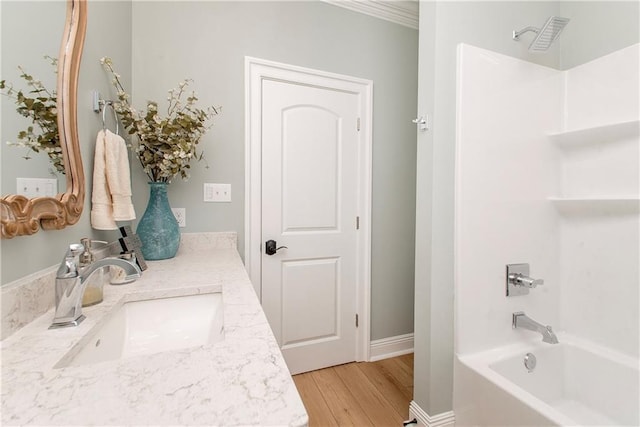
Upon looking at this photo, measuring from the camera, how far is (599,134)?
4.80 feet

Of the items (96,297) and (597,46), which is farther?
(597,46)

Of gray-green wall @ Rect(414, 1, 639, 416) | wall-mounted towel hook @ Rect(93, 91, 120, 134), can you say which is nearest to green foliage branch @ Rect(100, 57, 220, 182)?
wall-mounted towel hook @ Rect(93, 91, 120, 134)

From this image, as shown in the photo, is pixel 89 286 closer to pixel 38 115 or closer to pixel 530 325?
pixel 38 115


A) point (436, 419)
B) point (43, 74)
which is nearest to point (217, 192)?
point (43, 74)

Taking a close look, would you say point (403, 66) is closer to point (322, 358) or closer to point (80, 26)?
point (80, 26)

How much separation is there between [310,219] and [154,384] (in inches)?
60.2

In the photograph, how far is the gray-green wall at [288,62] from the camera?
1.65 m

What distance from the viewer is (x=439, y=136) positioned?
4.52ft

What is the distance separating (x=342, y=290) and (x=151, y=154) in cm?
146

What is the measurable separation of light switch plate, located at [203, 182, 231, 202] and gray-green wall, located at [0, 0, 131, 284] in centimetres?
54

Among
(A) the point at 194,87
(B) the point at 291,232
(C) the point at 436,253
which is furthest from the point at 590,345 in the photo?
(A) the point at 194,87

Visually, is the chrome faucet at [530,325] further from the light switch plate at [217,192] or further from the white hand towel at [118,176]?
the white hand towel at [118,176]

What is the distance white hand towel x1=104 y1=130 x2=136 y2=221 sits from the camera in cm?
116

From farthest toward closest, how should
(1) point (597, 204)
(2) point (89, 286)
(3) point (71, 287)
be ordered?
(1) point (597, 204), (2) point (89, 286), (3) point (71, 287)
